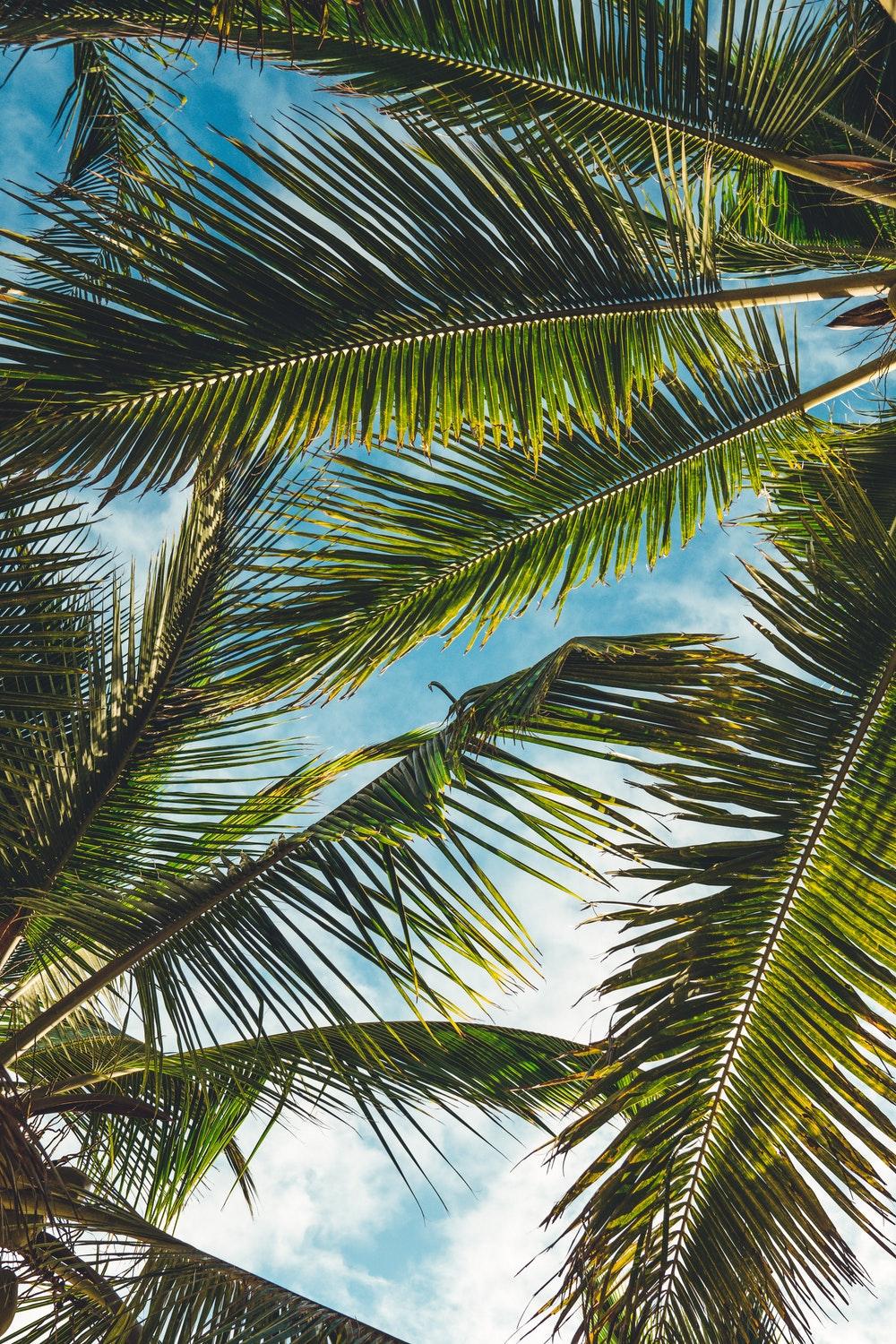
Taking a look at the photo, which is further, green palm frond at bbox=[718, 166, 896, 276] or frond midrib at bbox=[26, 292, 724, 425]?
green palm frond at bbox=[718, 166, 896, 276]

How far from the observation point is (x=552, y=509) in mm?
3586

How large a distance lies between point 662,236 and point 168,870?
2.98 meters

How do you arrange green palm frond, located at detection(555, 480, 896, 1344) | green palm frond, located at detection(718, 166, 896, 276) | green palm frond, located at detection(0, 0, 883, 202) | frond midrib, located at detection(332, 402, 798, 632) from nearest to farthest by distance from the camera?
1. green palm frond, located at detection(555, 480, 896, 1344)
2. green palm frond, located at detection(0, 0, 883, 202)
3. frond midrib, located at detection(332, 402, 798, 632)
4. green palm frond, located at detection(718, 166, 896, 276)


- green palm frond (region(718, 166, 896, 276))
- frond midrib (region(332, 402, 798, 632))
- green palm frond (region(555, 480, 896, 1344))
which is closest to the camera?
green palm frond (region(555, 480, 896, 1344))

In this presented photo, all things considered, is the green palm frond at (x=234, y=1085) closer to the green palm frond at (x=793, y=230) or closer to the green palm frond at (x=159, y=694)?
the green palm frond at (x=159, y=694)

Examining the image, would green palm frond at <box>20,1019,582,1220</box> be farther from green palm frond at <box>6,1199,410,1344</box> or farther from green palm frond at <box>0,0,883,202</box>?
green palm frond at <box>0,0,883,202</box>

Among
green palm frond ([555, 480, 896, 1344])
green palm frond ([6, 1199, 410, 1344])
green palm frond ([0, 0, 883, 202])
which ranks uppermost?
green palm frond ([0, 0, 883, 202])

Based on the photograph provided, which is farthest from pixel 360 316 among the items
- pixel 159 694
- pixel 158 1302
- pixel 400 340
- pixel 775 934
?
pixel 158 1302

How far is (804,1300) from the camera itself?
6.88ft

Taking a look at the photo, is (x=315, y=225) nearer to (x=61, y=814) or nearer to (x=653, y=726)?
(x=653, y=726)

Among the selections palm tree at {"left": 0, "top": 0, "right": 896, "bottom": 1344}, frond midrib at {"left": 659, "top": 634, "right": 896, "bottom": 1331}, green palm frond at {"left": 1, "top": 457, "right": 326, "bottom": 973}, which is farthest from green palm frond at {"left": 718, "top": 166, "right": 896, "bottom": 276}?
green palm frond at {"left": 1, "top": 457, "right": 326, "bottom": 973}

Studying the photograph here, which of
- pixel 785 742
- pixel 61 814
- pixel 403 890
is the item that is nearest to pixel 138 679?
pixel 61 814

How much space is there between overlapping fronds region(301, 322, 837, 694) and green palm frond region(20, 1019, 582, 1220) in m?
1.21

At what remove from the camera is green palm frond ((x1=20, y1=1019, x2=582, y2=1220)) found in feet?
10.0
